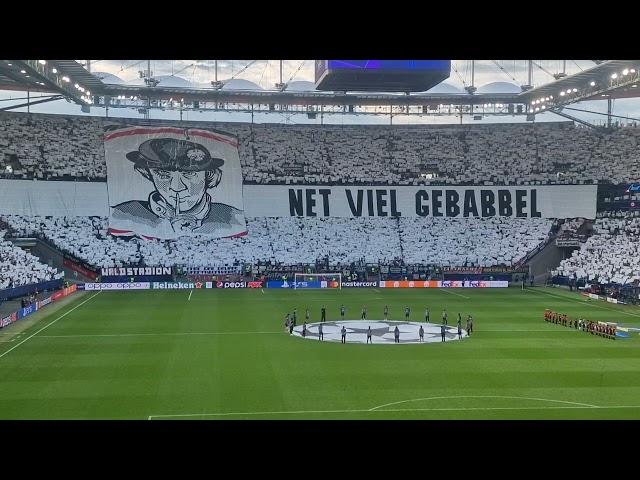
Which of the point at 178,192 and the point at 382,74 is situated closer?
the point at 382,74

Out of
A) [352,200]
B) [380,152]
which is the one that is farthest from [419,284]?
[380,152]

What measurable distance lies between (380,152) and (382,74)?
106 ft

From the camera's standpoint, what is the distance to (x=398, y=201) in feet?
240

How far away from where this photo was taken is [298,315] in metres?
42.4

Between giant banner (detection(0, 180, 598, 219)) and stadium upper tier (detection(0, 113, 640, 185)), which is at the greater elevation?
stadium upper tier (detection(0, 113, 640, 185))

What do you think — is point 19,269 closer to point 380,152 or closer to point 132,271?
point 132,271

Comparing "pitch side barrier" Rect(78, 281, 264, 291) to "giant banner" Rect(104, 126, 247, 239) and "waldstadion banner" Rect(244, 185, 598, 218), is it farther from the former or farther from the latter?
"waldstadion banner" Rect(244, 185, 598, 218)

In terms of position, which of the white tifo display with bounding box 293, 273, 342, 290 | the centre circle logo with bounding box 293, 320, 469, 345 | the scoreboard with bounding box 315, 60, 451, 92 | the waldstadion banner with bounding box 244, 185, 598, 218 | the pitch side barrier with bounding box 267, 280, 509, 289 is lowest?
the pitch side barrier with bounding box 267, 280, 509, 289

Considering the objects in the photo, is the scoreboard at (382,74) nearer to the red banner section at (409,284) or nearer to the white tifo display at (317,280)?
the white tifo display at (317,280)

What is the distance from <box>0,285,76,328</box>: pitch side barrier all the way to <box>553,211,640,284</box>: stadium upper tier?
134 feet

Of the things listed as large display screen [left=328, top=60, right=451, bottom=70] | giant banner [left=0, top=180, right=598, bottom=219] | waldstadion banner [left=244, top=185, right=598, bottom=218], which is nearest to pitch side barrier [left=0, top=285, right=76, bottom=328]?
giant banner [left=0, top=180, right=598, bottom=219]

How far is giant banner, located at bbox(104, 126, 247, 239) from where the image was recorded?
6850 cm

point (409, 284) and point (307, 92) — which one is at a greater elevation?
point (307, 92)
